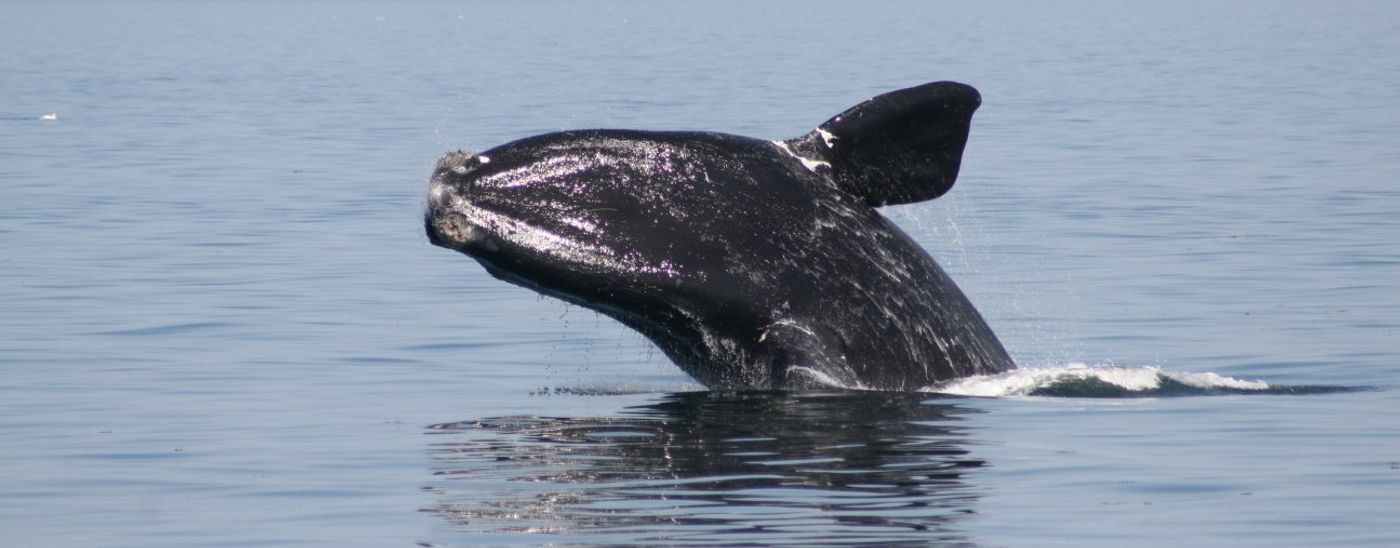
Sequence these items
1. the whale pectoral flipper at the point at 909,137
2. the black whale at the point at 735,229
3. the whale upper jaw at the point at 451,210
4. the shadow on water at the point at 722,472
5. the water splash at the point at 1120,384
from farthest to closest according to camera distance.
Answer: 1. the water splash at the point at 1120,384
2. the whale pectoral flipper at the point at 909,137
3. the black whale at the point at 735,229
4. the whale upper jaw at the point at 451,210
5. the shadow on water at the point at 722,472

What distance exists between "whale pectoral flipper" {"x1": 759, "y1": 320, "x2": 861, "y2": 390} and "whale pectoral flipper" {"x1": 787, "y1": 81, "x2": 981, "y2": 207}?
2.77 feet

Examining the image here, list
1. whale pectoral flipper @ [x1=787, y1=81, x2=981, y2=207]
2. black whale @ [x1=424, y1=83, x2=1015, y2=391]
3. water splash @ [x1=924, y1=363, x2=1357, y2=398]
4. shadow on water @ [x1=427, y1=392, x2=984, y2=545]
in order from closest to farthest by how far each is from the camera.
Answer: shadow on water @ [x1=427, y1=392, x2=984, y2=545], black whale @ [x1=424, y1=83, x2=1015, y2=391], whale pectoral flipper @ [x1=787, y1=81, x2=981, y2=207], water splash @ [x1=924, y1=363, x2=1357, y2=398]

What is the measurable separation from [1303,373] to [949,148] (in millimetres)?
5820

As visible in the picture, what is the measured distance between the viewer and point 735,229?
1296 centimetres

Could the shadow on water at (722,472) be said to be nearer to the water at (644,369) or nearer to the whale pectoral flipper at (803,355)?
the water at (644,369)

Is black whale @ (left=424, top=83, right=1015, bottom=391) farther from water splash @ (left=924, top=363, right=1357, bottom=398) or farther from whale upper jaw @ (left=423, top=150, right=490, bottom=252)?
water splash @ (left=924, top=363, right=1357, bottom=398)

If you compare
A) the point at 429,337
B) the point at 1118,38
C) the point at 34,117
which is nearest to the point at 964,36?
the point at 1118,38

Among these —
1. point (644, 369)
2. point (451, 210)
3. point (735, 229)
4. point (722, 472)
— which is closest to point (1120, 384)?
point (644, 369)

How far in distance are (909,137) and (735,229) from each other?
1.06m

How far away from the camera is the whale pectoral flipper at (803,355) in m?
13.0

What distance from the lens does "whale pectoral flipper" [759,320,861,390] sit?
1302 cm

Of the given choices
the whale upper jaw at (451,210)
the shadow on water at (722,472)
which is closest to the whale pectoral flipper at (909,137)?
the shadow on water at (722,472)

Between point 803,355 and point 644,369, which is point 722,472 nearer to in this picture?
point 803,355

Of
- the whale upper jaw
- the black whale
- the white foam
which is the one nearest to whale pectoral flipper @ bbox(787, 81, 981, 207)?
the black whale
